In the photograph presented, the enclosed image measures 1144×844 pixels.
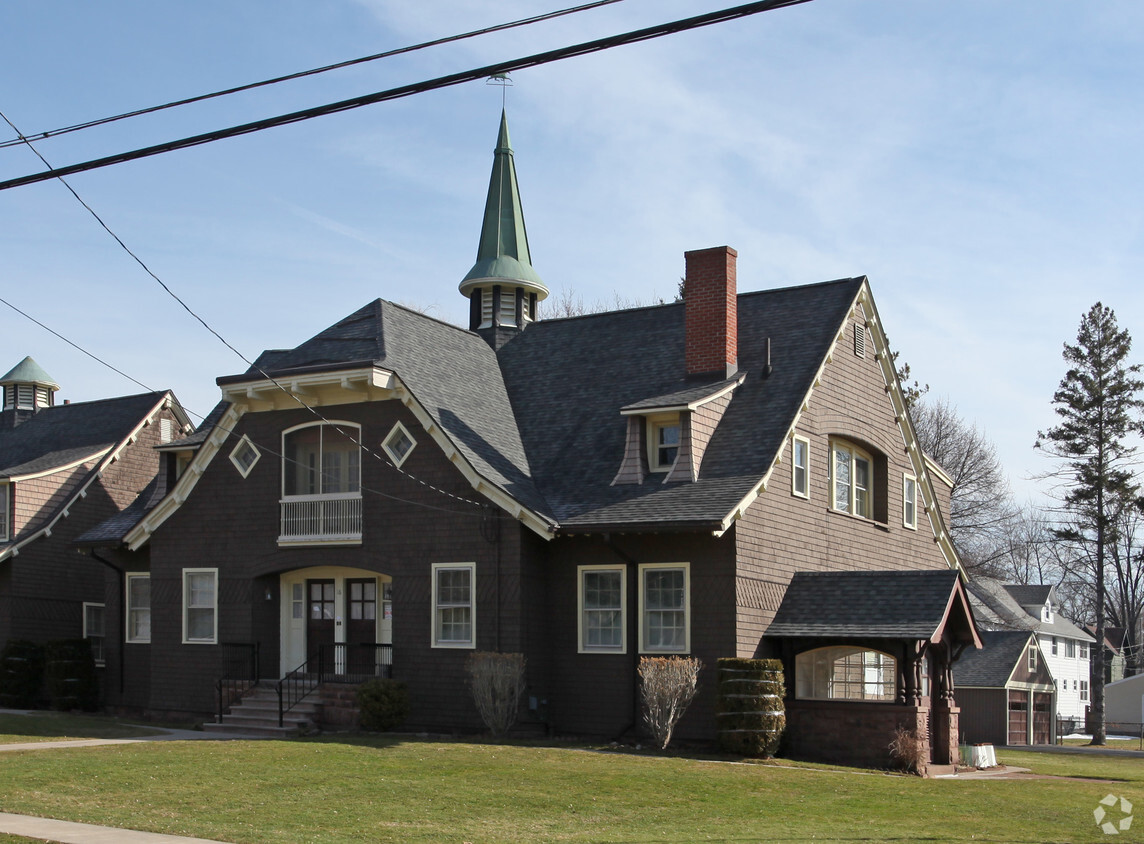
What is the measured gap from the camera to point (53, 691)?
2994cm

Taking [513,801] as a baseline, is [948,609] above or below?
above

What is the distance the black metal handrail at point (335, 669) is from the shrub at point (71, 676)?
7399 mm

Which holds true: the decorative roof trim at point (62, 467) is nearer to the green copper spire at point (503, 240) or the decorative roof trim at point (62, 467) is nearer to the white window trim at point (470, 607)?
the green copper spire at point (503, 240)

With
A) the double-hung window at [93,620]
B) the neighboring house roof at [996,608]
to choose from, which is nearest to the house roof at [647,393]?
the double-hung window at [93,620]

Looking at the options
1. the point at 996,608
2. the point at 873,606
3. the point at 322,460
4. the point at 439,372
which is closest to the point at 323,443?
the point at 322,460

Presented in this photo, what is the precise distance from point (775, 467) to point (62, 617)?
67.0ft

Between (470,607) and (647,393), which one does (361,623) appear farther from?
(647,393)

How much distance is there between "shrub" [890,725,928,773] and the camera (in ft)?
68.2

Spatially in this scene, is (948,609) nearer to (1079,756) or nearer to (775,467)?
(775,467)

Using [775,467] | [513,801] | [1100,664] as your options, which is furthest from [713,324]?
[1100,664]

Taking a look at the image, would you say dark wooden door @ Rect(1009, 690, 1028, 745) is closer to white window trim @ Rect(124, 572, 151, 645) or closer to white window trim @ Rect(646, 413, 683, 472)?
white window trim @ Rect(646, 413, 683, 472)

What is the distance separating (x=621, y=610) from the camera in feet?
76.1

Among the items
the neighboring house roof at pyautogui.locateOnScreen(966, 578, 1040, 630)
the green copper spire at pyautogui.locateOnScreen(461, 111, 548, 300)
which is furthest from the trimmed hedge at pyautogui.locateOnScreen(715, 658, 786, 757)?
the neighboring house roof at pyautogui.locateOnScreen(966, 578, 1040, 630)

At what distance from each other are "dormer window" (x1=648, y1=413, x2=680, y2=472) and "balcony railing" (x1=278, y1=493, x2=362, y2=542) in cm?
561
